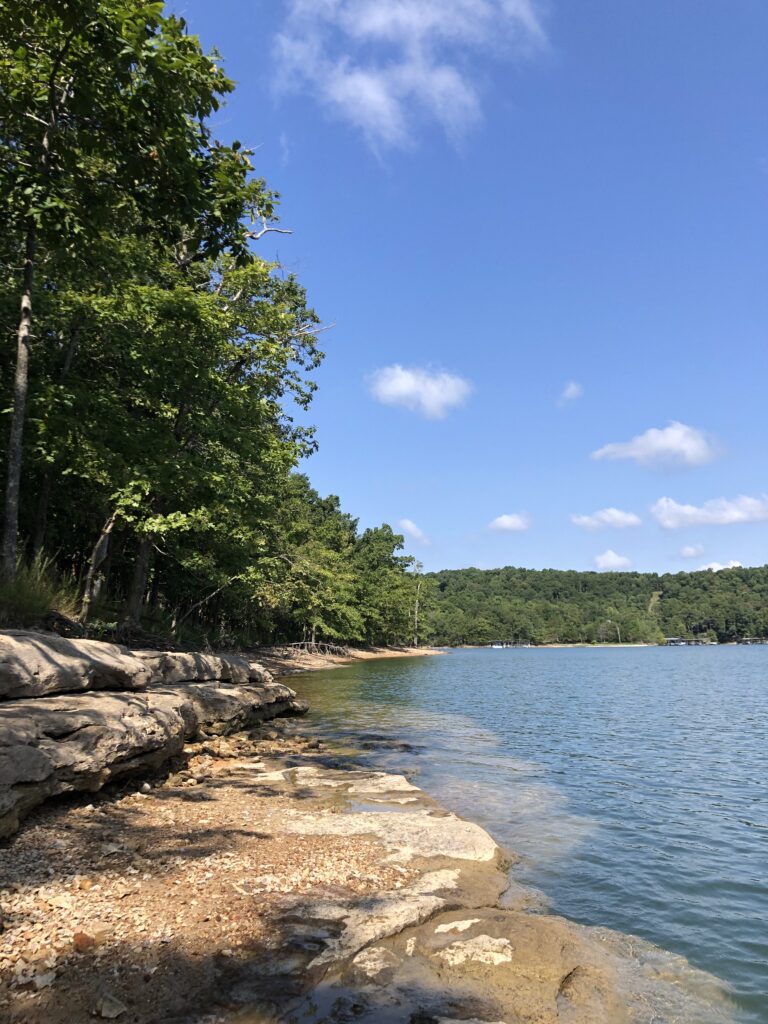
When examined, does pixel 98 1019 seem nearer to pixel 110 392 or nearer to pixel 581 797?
pixel 581 797

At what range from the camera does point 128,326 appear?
17.7 metres

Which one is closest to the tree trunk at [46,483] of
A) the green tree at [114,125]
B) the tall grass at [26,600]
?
the tall grass at [26,600]

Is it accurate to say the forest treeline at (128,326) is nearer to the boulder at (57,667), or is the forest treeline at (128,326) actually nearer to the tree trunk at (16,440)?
the tree trunk at (16,440)

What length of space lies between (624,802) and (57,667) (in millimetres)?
10056

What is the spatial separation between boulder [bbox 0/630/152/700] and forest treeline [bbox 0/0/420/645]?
2594 mm

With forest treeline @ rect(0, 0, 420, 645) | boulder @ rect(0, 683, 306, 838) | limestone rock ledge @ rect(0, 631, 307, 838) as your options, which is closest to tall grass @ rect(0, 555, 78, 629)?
forest treeline @ rect(0, 0, 420, 645)

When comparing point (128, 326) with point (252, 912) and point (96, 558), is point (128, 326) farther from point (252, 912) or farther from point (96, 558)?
Answer: point (252, 912)

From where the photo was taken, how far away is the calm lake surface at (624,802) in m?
6.65

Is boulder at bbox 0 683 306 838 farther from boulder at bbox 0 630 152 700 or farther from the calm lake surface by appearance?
the calm lake surface

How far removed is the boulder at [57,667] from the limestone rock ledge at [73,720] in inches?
0.6

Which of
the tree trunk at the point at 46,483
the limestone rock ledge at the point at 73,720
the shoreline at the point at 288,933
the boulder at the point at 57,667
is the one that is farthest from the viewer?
the tree trunk at the point at 46,483

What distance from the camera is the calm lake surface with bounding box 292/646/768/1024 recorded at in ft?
21.8

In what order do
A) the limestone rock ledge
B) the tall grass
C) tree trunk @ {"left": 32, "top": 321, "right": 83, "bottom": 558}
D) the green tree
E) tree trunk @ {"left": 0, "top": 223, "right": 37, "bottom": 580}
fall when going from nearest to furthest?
the limestone rock ledge → the green tree → the tall grass → tree trunk @ {"left": 0, "top": 223, "right": 37, "bottom": 580} → tree trunk @ {"left": 32, "top": 321, "right": 83, "bottom": 558}

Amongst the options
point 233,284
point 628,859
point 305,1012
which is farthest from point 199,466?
point 305,1012
